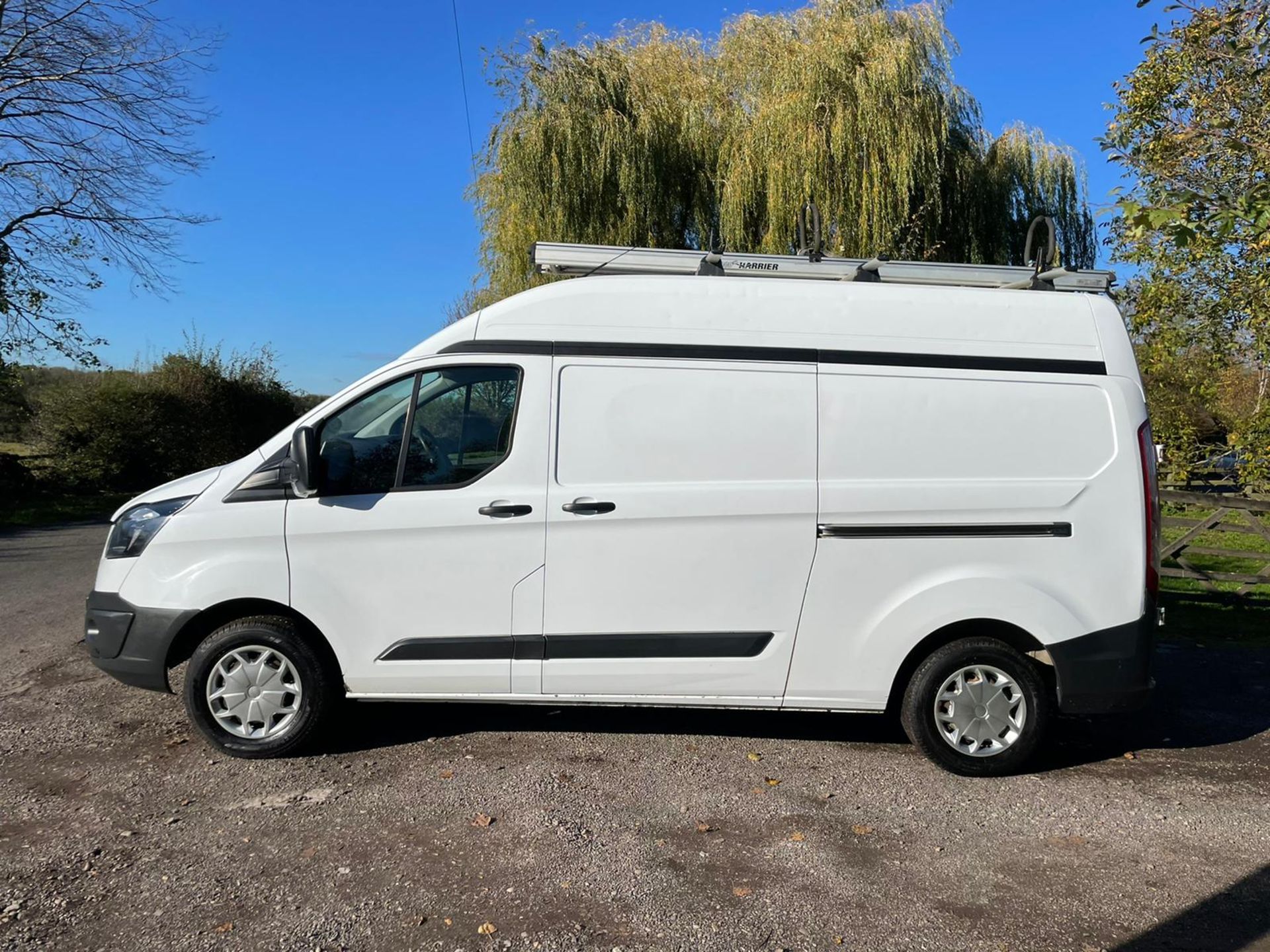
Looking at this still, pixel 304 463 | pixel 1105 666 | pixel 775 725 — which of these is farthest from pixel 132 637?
pixel 1105 666

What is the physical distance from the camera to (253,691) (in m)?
4.73

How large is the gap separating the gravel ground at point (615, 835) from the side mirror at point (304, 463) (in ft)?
4.71

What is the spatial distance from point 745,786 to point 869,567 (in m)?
1.28

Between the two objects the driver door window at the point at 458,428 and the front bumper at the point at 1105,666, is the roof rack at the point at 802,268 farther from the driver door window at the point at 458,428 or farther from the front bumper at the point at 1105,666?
the front bumper at the point at 1105,666

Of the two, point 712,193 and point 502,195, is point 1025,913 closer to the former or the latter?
Result: point 712,193

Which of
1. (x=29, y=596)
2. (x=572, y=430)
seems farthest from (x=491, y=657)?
(x=29, y=596)

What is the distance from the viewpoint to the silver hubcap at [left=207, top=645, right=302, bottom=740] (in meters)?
4.70

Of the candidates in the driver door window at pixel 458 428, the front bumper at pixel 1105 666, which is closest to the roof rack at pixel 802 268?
the driver door window at pixel 458 428

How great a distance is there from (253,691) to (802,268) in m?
3.85

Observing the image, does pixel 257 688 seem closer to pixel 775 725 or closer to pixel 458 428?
pixel 458 428

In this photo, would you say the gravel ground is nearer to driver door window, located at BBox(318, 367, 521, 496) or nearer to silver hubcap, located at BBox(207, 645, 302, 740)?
silver hubcap, located at BBox(207, 645, 302, 740)

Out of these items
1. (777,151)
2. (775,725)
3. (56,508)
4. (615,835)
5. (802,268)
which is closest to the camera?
(615,835)

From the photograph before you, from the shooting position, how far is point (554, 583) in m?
4.69

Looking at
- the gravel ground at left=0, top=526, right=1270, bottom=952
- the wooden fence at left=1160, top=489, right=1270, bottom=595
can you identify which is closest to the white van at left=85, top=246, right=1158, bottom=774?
the gravel ground at left=0, top=526, right=1270, bottom=952
